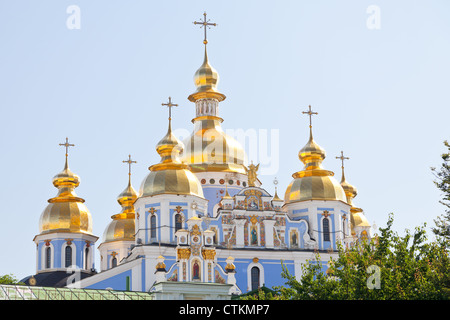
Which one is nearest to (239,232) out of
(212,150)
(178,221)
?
(178,221)

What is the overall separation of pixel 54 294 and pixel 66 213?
20941 mm

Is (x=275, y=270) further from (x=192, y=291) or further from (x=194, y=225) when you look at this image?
(x=192, y=291)

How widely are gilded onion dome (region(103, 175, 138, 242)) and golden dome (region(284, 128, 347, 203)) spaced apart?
1135cm

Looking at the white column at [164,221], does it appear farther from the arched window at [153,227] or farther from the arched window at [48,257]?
the arched window at [48,257]

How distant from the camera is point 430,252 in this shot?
39062 millimetres

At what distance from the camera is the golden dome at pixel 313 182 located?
61156 millimetres

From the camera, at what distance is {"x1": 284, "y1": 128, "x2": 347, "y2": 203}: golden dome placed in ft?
201

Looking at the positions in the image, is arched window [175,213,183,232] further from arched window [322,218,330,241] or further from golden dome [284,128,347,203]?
arched window [322,218,330,241]

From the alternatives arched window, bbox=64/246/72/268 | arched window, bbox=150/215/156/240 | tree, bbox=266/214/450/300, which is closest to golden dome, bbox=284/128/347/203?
arched window, bbox=150/215/156/240

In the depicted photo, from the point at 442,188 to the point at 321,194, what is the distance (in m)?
25.2

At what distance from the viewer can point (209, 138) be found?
65562 millimetres

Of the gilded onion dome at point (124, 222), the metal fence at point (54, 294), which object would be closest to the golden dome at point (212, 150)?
the gilded onion dome at point (124, 222)

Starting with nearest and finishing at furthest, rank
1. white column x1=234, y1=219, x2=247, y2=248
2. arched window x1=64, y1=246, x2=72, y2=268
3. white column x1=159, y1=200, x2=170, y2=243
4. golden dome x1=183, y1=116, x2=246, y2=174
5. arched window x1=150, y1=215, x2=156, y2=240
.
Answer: white column x1=159, y1=200, x2=170, y2=243
arched window x1=150, y1=215, x2=156, y2=240
white column x1=234, y1=219, x2=247, y2=248
arched window x1=64, y1=246, x2=72, y2=268
golden dome x1=183, y1=116, x2=246, y2=174
